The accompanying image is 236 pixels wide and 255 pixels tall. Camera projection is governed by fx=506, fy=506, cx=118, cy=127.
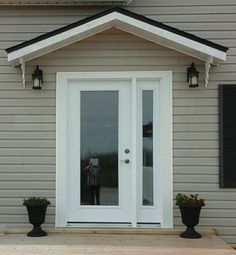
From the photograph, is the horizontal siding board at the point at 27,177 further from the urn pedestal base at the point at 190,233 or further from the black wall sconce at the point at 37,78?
the urn pedestal base at the point at 190,233

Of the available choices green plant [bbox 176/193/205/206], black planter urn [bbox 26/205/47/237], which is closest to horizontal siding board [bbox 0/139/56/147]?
black planter urn [bbox 26/205/47/237]

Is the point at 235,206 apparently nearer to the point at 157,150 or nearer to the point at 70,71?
the point at 157,150

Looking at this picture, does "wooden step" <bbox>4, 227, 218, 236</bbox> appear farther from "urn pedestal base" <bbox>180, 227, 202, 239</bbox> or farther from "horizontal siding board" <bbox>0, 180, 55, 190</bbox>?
"horizontal siding board" <bbox>0, 180, 55, 190</bbox>

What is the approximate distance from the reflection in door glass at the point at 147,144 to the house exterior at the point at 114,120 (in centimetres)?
1

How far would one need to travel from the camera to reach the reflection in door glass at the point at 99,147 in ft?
23.5

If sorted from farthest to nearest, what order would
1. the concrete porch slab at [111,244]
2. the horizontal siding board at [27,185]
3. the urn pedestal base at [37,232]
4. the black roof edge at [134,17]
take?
the horizontal siding board at [27,185], the urn pedestal base at [37,232], the black roof edge at [134,17], the concrete porch slab at [111,244]

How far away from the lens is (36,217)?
668 cm

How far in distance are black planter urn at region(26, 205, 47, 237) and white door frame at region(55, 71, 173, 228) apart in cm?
36

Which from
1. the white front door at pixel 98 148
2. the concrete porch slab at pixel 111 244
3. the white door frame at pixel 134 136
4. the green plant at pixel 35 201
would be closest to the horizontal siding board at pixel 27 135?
the white door frame at pixel 134 136

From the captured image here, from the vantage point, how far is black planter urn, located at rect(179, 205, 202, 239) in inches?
259

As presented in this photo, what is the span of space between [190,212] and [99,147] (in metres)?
1.59

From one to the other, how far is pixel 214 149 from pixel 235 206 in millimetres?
840

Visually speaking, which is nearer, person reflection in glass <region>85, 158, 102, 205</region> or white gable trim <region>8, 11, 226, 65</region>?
white gable trim <region>8, 11, 226, 65</region>

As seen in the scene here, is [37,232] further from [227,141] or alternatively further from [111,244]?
[227,141]
